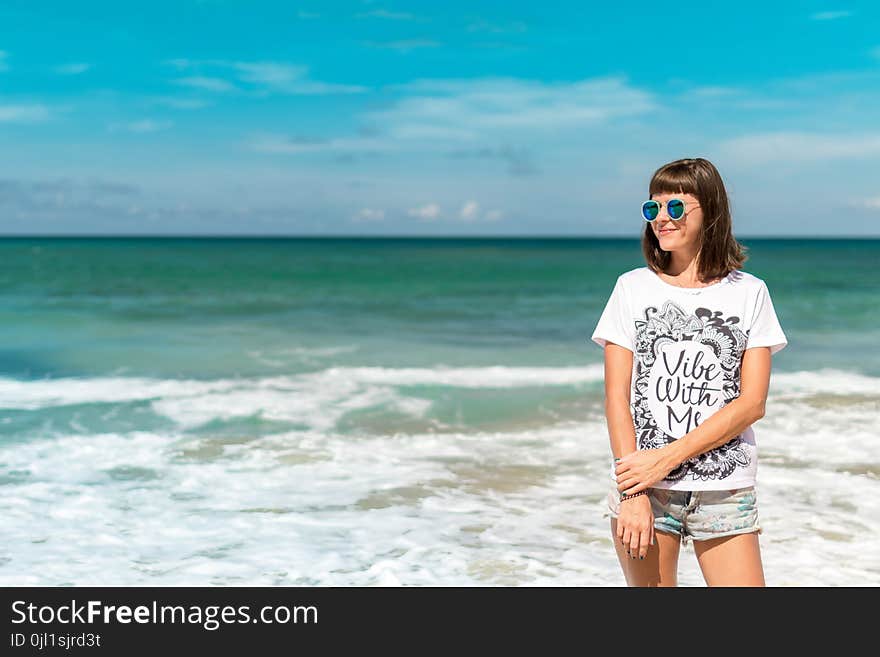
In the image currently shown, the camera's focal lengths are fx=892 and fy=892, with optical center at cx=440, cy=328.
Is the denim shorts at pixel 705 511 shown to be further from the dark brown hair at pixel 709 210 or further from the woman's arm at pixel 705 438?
the dark brown hair at pixel 709 210

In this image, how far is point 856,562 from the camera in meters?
6.04

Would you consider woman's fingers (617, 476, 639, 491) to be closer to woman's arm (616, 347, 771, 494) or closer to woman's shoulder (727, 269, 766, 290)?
woman's arm (616, 347, 771, 494)

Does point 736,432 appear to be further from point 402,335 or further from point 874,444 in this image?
point 402,335

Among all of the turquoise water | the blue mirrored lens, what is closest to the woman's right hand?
the blue mirrored lens

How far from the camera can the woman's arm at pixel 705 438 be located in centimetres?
292

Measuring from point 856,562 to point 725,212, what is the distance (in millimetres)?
4035

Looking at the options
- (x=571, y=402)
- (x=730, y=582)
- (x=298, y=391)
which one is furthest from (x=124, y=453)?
(x=730, y=582)

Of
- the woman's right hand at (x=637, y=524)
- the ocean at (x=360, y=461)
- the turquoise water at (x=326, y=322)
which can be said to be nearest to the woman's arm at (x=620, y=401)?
the woman's right hand at (x=637, y=524)

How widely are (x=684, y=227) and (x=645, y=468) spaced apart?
824mm

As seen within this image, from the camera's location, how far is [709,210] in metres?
3.04

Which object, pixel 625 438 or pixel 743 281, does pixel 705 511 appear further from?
pixel 743 281

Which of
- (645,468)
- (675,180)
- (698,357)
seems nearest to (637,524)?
(645,468)
